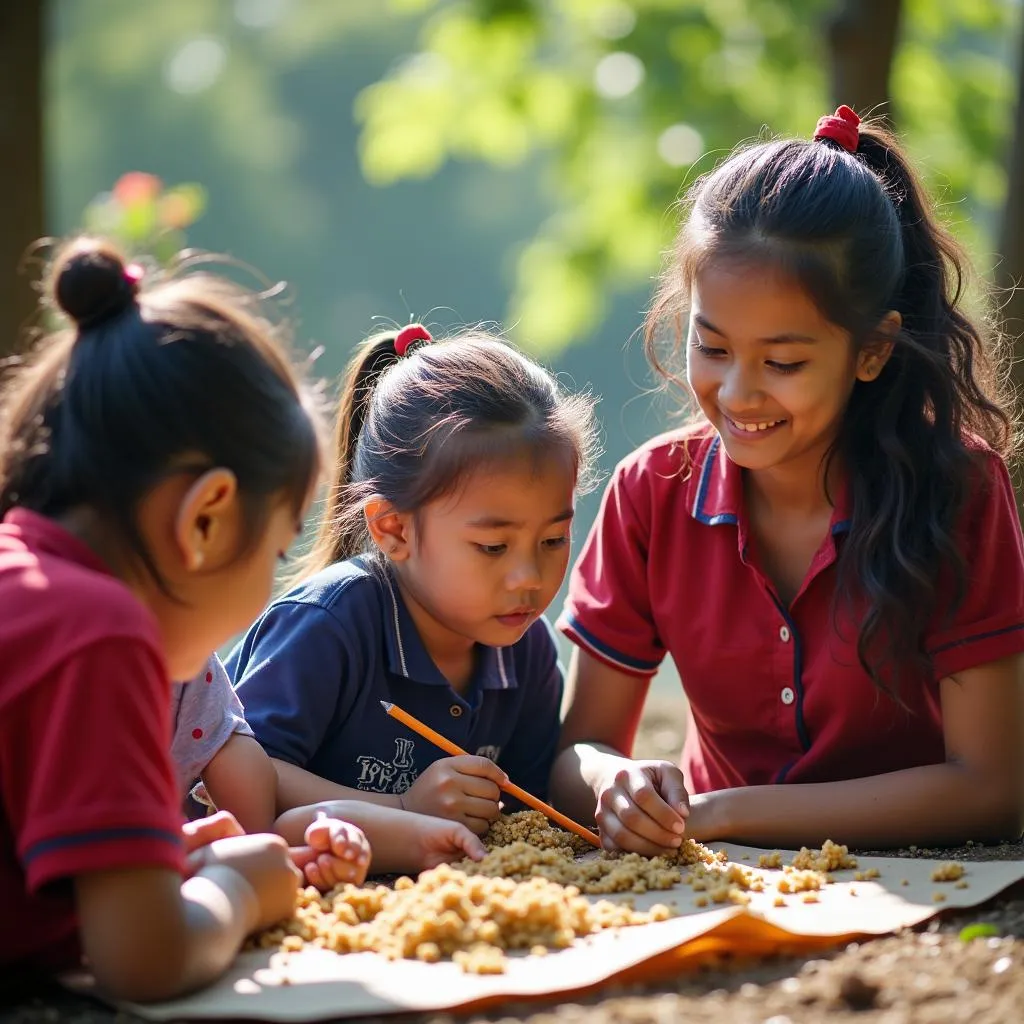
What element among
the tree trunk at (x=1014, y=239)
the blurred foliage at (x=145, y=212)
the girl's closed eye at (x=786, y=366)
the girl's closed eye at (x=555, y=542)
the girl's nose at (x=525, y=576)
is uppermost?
the blurred foliage at (x=145, y=212)

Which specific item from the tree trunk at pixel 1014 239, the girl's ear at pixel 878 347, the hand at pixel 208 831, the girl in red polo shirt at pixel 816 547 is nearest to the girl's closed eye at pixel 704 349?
the girl in red polo shirt at pixel 816 547

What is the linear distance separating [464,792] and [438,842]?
162 mm

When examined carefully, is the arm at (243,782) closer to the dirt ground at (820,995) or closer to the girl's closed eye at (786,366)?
the dirt ground at (820,995)

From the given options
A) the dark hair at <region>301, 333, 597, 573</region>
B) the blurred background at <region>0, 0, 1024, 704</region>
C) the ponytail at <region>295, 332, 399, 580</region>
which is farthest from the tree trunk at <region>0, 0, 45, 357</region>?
the dark hair at <region>301, 333, 597, 573</region>

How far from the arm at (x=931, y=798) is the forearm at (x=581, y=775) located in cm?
22

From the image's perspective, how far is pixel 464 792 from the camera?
2.73 metres

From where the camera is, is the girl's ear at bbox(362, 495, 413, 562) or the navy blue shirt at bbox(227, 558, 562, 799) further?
the girl's ear at bbox(362, 495, 413, 562)

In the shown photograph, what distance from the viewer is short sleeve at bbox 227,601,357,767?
2836mm

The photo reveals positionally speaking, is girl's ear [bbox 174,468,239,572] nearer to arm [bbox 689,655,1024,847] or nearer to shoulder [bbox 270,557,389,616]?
shoulder [bbox 270,557,389,616]

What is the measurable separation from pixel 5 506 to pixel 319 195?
29.3 meters

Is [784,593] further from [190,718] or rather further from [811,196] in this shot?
[190,718]

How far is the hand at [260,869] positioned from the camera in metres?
2.16

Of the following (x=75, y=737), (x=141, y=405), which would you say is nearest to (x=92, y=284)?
(x=141, y=405)

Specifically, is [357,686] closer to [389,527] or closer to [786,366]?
[389,527]
